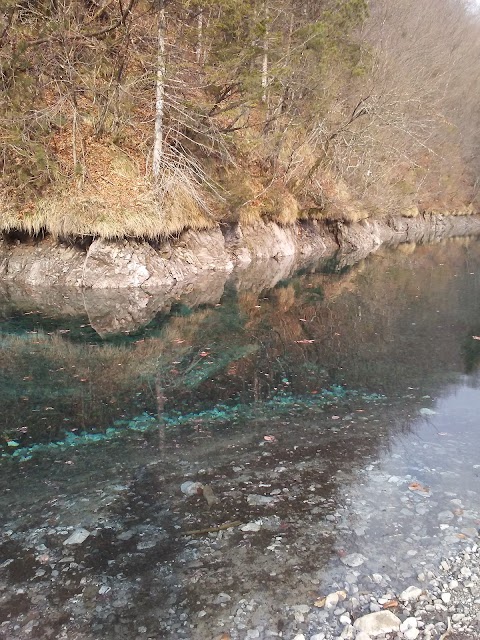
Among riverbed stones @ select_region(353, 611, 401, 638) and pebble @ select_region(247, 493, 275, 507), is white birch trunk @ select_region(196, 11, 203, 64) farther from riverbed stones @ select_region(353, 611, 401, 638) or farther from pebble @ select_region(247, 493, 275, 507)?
riverbed stones @ select_region(353, 611, 401, 638)

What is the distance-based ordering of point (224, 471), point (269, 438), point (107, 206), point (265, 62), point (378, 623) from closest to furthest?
point (378, 623), point (224, 471), point (269, 438), point (107, 206), point (265, 62)

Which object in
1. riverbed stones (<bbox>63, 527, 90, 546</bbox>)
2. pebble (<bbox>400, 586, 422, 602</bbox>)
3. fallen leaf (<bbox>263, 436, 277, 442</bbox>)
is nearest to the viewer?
pebble (<bbox>400, 586, 422, 602</bbox>)

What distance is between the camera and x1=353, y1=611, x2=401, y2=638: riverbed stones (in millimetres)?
3105

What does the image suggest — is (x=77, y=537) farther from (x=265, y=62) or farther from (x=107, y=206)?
(x=265, y=62)

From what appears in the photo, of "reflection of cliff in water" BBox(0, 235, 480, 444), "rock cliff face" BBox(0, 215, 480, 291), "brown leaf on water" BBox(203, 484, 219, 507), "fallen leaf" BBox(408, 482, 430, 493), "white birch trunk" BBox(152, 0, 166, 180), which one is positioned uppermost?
"white birch trunk" BBox(152, 0, 166, 180)

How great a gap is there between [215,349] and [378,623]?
6903 millimetres

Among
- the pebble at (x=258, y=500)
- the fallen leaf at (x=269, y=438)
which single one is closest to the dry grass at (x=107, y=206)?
the fallen leaf at (x=269, y=438)

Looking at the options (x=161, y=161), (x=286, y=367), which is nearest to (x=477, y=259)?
(x=161, y=161)

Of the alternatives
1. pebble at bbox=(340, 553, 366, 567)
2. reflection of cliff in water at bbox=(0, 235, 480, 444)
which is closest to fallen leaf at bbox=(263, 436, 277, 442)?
reflection of cliff in water at bbox=(0, 235, 480, 444)

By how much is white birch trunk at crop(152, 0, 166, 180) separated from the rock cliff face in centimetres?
293

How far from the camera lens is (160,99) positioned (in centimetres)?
1656

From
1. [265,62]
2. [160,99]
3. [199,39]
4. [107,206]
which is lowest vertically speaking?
[107,206]

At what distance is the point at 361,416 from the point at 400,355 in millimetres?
3153

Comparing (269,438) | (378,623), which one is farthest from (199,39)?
(378,623)
